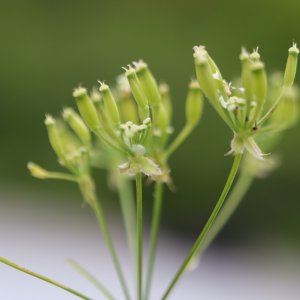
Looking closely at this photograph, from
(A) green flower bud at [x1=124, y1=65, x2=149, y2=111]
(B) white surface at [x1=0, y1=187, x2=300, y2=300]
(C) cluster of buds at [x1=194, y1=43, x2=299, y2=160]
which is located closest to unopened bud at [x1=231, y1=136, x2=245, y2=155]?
(C) cluster of buds at [x1=194, y1=43, x2=299, y2=160]

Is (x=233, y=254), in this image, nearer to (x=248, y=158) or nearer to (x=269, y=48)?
(x=269, y=48)

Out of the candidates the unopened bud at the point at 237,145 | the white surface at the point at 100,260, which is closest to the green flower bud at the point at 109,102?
the unopened bud at the point at 237,145

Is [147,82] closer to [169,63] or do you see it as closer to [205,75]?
[205,75]

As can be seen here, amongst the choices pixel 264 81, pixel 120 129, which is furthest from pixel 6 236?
pixel 264 81

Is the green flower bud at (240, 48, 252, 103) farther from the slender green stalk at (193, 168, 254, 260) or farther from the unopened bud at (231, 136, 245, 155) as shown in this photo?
the slender green stalk at (193, 168, 254, 260)

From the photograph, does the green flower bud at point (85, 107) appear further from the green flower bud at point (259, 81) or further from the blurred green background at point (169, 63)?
the blurred green background at point (169, 63)

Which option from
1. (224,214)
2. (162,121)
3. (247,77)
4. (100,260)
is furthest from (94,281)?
(100,260)
